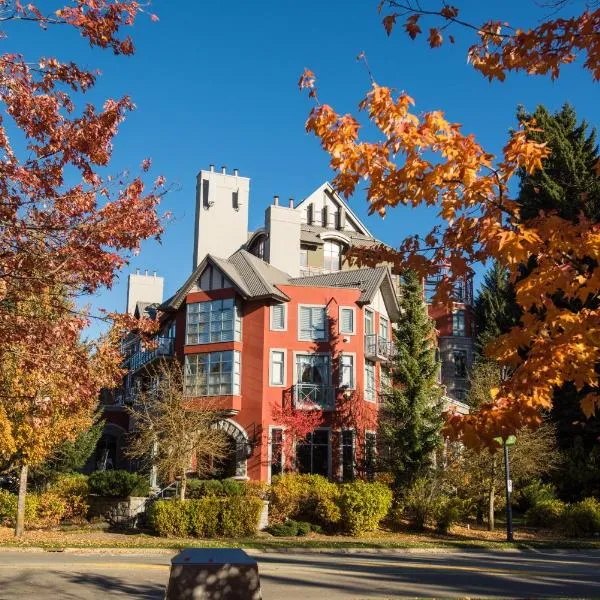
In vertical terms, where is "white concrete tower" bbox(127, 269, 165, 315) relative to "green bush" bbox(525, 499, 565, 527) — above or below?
above

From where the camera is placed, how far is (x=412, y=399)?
32.0m

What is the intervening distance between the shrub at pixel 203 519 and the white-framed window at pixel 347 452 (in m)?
10.9

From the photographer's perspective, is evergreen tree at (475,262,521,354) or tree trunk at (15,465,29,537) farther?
evergreen tree at (475,262,521,354)

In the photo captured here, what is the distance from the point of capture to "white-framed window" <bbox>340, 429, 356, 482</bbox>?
34156mm

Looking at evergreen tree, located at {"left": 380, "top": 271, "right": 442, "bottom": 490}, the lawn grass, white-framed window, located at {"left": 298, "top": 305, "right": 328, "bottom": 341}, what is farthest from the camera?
white-framed window, located at {"left": 298, "top": 305, "right": 328, "bottom": 341}

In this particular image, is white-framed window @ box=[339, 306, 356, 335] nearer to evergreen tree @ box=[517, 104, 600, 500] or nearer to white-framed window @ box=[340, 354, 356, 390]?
white-framed window @ box=[340, 354, 356, 390]

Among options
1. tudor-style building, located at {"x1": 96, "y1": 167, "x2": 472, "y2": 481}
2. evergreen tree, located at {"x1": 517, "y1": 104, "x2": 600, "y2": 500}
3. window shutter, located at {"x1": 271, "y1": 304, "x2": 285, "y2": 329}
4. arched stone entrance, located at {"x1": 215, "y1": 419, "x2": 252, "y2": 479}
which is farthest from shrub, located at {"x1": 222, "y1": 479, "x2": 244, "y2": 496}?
evergreen tree, located at {"x1": 517, "y1": 104, "x2": 600, "y2": 500}

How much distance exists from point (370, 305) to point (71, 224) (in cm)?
2954

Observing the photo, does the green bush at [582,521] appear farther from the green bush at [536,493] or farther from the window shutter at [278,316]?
the window shutter at [278,316]

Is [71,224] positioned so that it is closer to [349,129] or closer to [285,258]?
[349,129]

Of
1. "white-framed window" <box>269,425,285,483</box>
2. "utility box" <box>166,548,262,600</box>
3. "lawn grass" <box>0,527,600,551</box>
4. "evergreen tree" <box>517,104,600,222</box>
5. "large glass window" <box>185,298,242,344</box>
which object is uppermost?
"evergreen tree" <box>517,104,600,222</box>

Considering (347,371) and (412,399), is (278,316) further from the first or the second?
(412,399)

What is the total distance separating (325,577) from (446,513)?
46.4ft

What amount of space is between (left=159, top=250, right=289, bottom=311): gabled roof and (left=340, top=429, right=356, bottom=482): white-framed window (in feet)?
23.9
